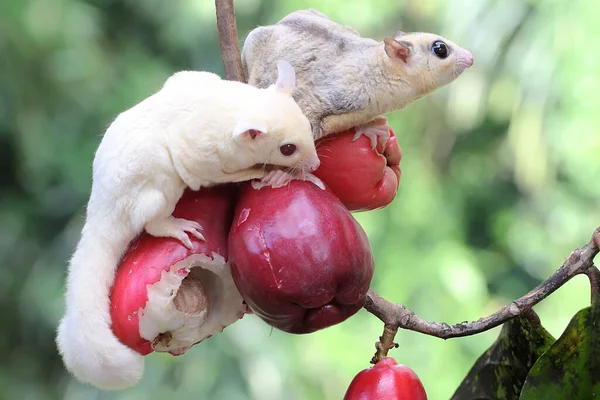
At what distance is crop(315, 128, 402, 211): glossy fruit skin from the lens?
0.73 m

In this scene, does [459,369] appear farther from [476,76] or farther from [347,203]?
[347,203]

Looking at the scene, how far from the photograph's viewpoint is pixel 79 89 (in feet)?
7.55

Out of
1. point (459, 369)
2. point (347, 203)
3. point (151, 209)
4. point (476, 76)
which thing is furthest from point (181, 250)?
point (476, 76)

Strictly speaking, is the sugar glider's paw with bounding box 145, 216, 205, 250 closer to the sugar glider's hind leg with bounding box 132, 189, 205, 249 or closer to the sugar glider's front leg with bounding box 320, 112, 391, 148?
the sugar glider's hind leg with bounding box 132, 189, 205, 249

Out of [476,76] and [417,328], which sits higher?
[417,328]

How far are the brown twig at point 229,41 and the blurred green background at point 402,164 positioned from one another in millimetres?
1377

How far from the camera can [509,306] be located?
2.30 ft

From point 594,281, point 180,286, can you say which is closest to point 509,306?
point 594,281

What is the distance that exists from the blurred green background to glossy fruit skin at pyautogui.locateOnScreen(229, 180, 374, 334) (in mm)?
1426

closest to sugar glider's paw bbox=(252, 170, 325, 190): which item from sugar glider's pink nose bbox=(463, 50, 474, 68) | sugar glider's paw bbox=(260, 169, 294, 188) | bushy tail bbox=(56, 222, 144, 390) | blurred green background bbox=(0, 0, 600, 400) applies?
sugar glider's paw bbox=(260, 169, 294, 188)

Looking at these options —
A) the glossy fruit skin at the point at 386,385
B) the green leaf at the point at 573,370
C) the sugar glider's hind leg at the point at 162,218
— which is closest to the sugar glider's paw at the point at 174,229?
the sugar glider's hind leg at the point at 162,218

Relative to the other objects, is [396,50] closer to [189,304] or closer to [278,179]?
[278,179]

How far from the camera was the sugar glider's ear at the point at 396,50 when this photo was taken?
0.76 meters

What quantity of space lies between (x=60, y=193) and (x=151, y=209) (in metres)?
1.93
